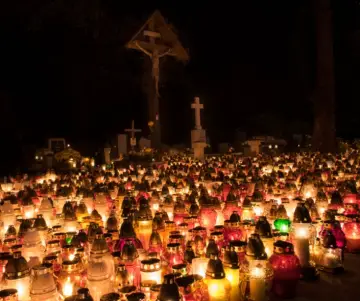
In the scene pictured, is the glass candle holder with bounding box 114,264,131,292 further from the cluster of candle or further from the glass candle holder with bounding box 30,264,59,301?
the glass candle holder with bounding box 30,264,59,301

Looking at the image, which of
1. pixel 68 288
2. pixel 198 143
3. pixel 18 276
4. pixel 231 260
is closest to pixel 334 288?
pixel 231 260

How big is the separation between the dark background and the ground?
15928 millimetres

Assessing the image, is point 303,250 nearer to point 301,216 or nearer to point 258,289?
point 301,216

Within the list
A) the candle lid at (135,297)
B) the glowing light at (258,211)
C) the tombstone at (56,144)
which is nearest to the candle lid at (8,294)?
the candle lid at (135,297)

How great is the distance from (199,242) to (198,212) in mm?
921

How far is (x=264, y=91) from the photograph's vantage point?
2278 centimetres

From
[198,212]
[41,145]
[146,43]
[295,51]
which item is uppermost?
[295,51]

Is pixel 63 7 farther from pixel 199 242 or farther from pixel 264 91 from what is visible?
pixel 199 242

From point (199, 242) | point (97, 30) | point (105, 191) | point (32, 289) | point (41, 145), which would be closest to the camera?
point (32, 289)

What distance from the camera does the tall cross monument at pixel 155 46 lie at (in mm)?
13602

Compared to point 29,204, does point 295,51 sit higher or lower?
higher

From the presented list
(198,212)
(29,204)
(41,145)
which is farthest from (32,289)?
(41,145)

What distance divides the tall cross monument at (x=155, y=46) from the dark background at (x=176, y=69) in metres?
3.89

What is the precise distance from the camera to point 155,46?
13820mm
